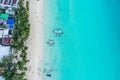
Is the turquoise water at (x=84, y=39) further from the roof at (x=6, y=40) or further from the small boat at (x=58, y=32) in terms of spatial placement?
the roof at (x=6, y=40)

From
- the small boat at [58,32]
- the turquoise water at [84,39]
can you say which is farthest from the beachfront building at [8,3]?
Answer: the small boat at [58,32]

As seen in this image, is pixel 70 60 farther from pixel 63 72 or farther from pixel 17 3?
pixel 17 3

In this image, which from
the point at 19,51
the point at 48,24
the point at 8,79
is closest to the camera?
the point at 8,79

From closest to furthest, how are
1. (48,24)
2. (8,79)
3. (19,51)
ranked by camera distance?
1. (8,79)
2. (19,51)
3. (48,24)

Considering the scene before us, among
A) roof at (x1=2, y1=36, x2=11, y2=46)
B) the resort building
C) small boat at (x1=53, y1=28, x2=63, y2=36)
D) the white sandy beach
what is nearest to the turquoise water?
small boat at (x1=53, y1=28, x2=63, y2=36)

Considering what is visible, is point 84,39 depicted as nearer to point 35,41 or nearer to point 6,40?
point 35,41

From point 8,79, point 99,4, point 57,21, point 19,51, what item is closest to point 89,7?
point 99,4
